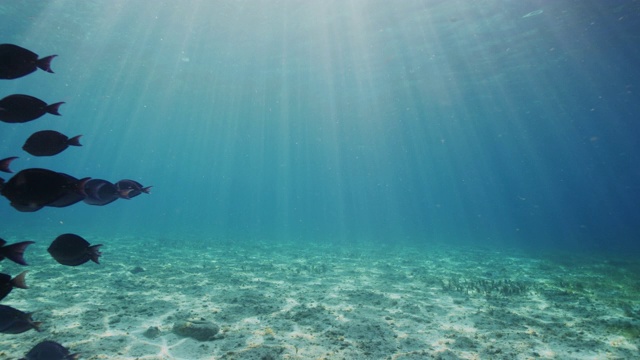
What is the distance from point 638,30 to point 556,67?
7.31 m

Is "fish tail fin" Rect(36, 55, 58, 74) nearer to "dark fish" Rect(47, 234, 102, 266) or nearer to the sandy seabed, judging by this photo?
"dark fish" Rect(47, 234, 102, 266)

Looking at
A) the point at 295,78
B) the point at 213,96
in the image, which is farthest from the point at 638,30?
the point at 213,96

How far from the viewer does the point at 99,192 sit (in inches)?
122

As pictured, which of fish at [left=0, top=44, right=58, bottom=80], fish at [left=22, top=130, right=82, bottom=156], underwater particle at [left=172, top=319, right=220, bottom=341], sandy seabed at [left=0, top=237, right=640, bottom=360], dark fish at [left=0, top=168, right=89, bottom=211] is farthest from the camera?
underwater particle at [left=172, top=319, right=220, bottom=341]

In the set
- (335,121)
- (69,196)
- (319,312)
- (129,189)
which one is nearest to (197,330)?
(319,312)

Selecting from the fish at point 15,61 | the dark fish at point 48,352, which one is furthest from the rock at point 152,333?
the fish at point 15,61

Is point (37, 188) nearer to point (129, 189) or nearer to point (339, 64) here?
point (129, 189)

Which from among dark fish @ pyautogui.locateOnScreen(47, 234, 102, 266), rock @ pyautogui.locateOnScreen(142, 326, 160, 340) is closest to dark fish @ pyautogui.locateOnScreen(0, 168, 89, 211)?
dark fish @ pyautogui.locateOnScreen(47, 234, 102, 266)

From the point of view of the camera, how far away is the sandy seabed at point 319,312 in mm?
6770

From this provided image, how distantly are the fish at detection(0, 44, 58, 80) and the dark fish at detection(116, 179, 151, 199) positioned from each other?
4.18 feet

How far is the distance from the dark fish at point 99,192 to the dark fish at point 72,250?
0.51m

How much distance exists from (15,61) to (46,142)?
769 mm

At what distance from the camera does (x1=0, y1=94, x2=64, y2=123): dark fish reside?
287 cm

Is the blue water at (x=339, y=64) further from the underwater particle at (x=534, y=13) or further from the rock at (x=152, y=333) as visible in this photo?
the rock at (x=152, y=333)
